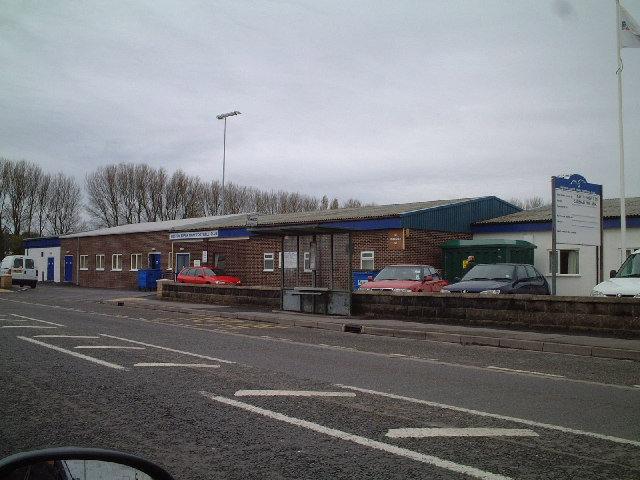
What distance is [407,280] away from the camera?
67.8 feet

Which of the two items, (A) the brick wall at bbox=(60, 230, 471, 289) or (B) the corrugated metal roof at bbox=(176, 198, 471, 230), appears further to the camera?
(B) the corrugated metal roof at bbox=(176, 198, 471, 230)

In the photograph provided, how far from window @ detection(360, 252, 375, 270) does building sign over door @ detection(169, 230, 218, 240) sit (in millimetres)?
12316

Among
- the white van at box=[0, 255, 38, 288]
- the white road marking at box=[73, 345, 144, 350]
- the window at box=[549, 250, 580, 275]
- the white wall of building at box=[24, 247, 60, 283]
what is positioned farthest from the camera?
the white wall of building at box=[24, 247, 60, 283]

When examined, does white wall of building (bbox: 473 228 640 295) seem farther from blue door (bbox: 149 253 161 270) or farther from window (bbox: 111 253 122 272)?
window (bbox: 111 253 122 272)

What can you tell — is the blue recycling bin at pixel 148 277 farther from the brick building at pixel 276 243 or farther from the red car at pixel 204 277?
the red car at pixel 204 277

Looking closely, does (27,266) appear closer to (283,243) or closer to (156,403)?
(283,243)

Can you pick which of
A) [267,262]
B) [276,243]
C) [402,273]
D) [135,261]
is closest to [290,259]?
[402,273]

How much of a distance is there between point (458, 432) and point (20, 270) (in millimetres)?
41964

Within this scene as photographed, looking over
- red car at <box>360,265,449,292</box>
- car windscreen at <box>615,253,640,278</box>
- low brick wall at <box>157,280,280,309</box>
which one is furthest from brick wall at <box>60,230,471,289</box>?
car windscreen at <box>615,253,640,278</box>

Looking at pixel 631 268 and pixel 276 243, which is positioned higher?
pixel 276 243

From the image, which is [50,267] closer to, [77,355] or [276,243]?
[276,243]

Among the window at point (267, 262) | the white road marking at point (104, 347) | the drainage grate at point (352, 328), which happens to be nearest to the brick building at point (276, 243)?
the window at point (267, 262)

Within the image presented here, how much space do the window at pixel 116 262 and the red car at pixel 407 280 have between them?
99.9 ft

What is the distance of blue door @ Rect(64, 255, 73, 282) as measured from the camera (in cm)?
5156
